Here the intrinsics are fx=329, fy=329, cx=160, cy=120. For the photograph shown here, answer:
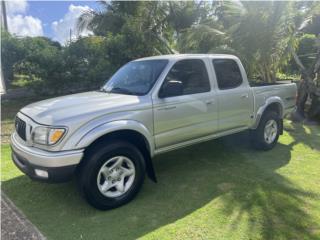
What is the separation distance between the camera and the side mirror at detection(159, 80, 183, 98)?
4.60 meters

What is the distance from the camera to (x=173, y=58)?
200 inches

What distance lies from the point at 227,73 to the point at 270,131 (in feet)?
6.00

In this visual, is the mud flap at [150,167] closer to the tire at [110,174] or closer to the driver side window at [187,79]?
the tire at [110,174]

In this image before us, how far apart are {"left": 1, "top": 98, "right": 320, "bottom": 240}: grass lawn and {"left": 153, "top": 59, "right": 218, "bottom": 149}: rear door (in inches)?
30.2

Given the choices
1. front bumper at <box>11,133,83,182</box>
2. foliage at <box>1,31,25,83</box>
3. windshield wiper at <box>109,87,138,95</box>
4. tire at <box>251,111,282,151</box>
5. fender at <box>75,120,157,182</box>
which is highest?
foliage at <box>1,31,25,83</box>

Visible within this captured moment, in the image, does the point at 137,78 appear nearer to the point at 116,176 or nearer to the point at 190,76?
the point at 190,76

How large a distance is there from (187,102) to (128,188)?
5.11 ft

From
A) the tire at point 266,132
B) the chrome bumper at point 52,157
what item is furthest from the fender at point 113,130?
the tire at point 266,132

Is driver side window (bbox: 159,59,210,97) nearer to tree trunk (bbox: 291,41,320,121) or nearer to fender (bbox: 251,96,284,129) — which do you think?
fender (bbox: 251,96,284,129)

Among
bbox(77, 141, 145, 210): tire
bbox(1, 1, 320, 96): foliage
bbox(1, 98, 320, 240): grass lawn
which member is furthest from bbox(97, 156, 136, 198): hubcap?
bbox(1, 1, 320, 96): foliage

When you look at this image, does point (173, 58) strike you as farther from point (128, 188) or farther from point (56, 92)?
point (56, 92)

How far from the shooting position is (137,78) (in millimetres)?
5098

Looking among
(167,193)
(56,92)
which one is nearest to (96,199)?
(167,193)

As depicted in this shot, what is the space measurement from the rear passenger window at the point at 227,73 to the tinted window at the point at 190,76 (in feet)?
1.06
